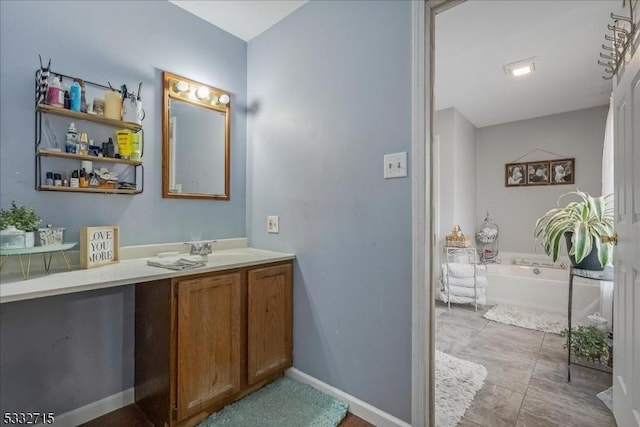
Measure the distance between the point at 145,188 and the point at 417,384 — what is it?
179 centimetres

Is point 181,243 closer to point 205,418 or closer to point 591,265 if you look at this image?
point 205,418

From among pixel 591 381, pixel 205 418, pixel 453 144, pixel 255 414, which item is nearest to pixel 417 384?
pixel 255 414

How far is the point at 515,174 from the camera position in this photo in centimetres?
434

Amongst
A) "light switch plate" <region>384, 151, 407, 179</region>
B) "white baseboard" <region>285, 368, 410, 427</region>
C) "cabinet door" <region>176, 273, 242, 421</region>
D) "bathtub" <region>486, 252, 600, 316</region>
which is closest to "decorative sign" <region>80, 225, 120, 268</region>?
"cabinet door" <region>176, 273, 242, 421</region>

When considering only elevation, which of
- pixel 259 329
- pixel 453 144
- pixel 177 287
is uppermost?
pixel 453 144

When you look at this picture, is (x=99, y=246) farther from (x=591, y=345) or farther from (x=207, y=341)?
(x=591, y=345)

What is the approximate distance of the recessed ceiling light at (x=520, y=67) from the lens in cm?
261

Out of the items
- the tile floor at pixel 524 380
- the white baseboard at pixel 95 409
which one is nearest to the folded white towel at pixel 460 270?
the tile floor at pixel 524 380

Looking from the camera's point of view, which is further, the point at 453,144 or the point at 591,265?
the point at 453,144

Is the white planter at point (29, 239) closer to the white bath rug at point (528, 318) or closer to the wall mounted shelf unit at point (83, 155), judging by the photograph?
the wall mounted shelf unit at point (83, 155)

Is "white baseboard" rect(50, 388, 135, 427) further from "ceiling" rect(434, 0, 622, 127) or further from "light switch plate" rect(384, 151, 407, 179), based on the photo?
"ceiling" rect(434, 0, 622, 127)

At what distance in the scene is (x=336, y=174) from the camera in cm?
170

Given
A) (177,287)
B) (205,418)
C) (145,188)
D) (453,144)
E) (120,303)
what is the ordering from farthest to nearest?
(453,144) → (145,188) → (120,303) → (205,418) → (177,287)

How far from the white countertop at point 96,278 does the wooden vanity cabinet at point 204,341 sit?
0.15ft
